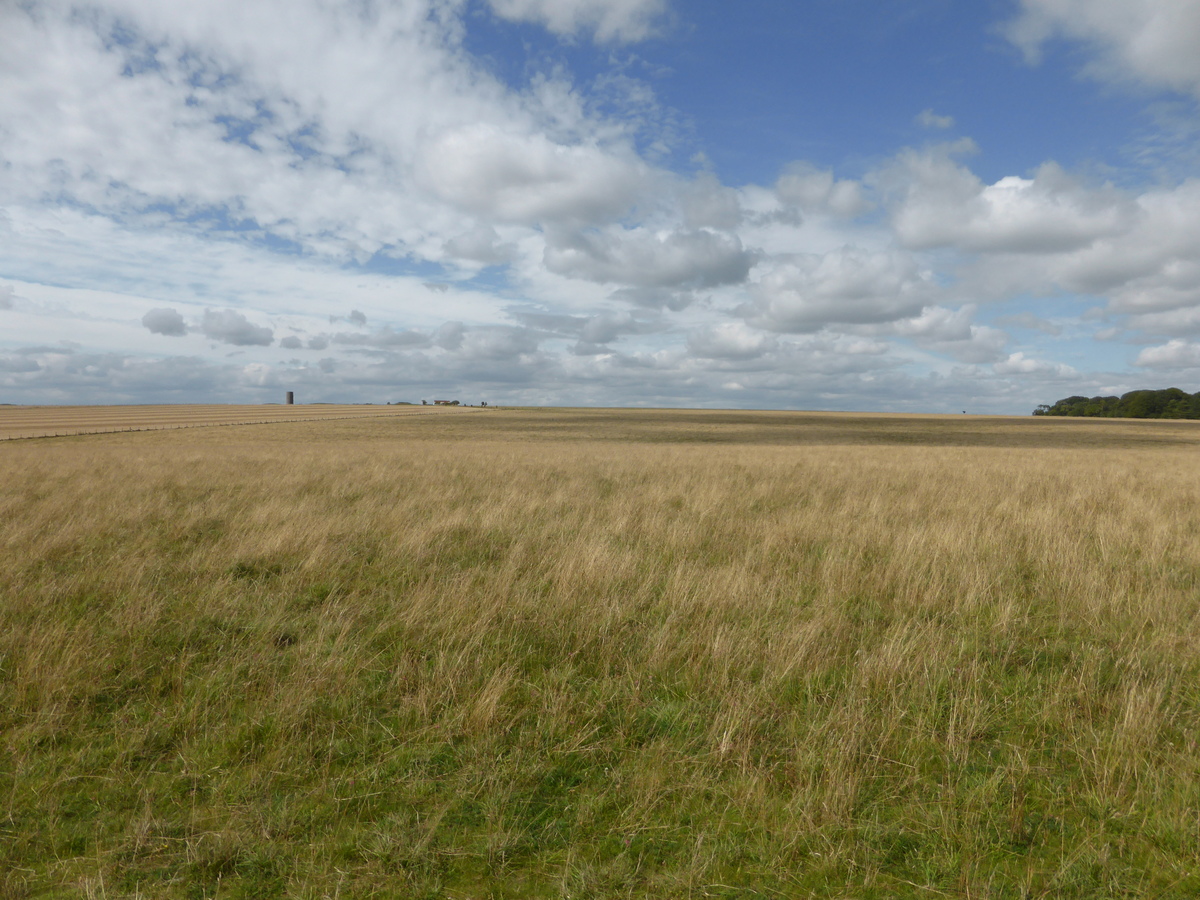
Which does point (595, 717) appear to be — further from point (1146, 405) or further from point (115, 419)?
point (1146, 405)

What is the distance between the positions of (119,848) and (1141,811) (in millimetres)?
5698

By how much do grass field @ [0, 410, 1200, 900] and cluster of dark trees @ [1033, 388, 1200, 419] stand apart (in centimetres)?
16107

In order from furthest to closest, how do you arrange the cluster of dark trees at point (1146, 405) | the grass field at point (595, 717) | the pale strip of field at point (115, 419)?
the cluster of dark trees at point (1146, 405) → the pale strip of field at point (115, 419) → the grass field at point (595, 717)

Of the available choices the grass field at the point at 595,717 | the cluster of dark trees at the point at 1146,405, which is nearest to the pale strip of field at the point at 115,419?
the grass field at the point at 595,717

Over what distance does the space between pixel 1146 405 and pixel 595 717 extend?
180m

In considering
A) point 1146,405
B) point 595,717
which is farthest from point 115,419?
point 1146,405

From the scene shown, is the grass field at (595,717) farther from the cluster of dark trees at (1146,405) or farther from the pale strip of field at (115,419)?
the cluster of dark trees at (1146,405)

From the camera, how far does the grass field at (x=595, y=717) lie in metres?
3.24

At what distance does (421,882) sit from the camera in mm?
3121

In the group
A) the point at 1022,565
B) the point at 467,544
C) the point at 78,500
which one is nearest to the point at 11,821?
the point at 467,544

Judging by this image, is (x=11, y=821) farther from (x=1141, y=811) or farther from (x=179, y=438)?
(x=179, y=438)

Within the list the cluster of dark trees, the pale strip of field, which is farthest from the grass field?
the cluster of dark trees

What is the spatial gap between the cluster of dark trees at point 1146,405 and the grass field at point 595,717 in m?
161

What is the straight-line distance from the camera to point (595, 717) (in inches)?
179
